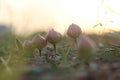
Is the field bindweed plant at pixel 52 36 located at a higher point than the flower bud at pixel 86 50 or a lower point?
higher

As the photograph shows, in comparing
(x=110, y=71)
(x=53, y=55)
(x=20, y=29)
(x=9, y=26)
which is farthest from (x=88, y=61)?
(x=9, y=26)

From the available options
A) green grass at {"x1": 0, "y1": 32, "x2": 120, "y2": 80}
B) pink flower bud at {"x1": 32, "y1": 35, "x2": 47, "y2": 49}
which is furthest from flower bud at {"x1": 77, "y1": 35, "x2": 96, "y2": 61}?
pink flower bud at {"x1": 32, "y1": 35, "x2": 47, "y2": 49}

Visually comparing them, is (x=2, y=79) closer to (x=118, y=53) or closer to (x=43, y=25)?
(x=118, y=53)

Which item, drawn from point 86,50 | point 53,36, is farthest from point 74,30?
point 86,50

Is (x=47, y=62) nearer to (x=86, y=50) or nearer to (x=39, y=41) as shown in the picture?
(x=39, y=41)

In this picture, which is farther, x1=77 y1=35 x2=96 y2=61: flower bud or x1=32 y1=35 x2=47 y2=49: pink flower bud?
x1=32 y1=35 x2=47 y2=49: pink flower bud

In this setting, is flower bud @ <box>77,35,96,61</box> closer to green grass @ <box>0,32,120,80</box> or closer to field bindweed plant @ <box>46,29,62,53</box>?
green grass @ <box>0,32,120,80</box>

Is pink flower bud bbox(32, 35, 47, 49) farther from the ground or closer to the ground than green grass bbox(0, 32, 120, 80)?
farther from the ground

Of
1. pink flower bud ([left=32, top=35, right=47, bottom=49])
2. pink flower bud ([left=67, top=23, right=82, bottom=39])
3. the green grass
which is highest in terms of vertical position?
pink flower bud ([left=67, top=23, right=82, bottom=39])

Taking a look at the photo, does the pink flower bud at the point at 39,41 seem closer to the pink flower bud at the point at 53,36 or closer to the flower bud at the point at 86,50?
the pink flower bud at the point at 53,36

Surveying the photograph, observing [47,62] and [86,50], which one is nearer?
[86,50]

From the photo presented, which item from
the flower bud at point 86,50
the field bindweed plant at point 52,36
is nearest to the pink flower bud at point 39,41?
the field bindweed plant at point 52,36
